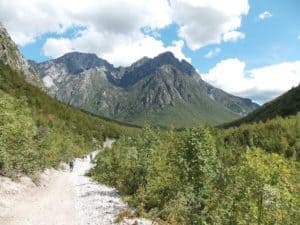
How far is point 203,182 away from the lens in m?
31.3

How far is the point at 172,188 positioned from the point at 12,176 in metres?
15.9

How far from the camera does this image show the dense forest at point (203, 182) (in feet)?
57.8

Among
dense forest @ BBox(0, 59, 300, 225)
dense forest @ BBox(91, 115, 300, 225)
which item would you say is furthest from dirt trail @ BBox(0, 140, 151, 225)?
dense forest @ BBox(91, 115, 300, 225)

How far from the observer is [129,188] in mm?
42375

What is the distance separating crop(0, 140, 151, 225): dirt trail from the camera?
27.4 m

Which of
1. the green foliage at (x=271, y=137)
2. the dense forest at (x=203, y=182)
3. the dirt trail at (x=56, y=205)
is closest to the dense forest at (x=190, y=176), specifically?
the dense forest at (x=203, y=182)

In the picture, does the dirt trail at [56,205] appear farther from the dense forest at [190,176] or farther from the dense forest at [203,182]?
the dense forest at [203,182]

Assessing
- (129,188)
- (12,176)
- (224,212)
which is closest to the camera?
(224,212)

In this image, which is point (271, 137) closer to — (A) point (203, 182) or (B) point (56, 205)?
(A) point (203, 182)

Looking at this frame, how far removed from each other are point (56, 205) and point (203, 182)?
12.1m

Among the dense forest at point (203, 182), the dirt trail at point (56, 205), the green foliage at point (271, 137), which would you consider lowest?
the dirt trail at point (56, 205)

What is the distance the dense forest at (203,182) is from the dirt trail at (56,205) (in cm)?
237

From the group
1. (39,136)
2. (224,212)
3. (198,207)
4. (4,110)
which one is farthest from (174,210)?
(39,136)

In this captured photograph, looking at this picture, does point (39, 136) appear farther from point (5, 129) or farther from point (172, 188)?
point (172, 188)
